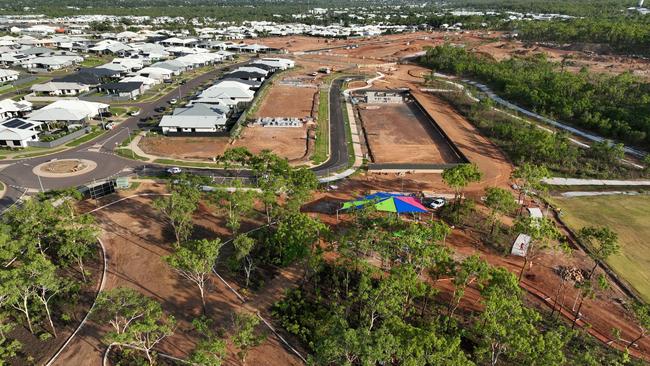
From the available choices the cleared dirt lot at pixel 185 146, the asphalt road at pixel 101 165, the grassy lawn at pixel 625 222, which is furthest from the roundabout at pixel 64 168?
the grassy lawn at pixel 625 222

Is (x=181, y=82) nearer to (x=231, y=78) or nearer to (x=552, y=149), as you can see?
(x=231, y=78)

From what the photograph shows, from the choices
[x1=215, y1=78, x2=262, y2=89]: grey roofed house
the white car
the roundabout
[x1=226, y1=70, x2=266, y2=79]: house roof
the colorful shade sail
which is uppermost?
[x1=226, y1=70, x2=266, y2=79]: house roof

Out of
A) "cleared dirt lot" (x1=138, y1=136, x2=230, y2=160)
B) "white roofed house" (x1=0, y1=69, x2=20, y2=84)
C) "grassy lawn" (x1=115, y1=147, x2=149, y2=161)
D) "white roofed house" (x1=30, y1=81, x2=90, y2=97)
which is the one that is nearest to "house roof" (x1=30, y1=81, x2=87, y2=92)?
"white roofed house" (x1=30, y1=81, x2=90, y2=97)

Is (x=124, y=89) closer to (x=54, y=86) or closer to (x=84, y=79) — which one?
(x=84, y=79)

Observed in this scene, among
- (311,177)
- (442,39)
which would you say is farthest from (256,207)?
(442,39)

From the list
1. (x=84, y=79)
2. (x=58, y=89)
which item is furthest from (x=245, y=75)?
(x=58, y=89)

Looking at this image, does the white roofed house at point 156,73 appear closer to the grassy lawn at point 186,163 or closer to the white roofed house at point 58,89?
the white roofed house at point 58,89

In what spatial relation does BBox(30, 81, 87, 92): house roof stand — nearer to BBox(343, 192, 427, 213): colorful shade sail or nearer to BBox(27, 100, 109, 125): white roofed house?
BBox(27, 100, 109, 125): white roofed house
